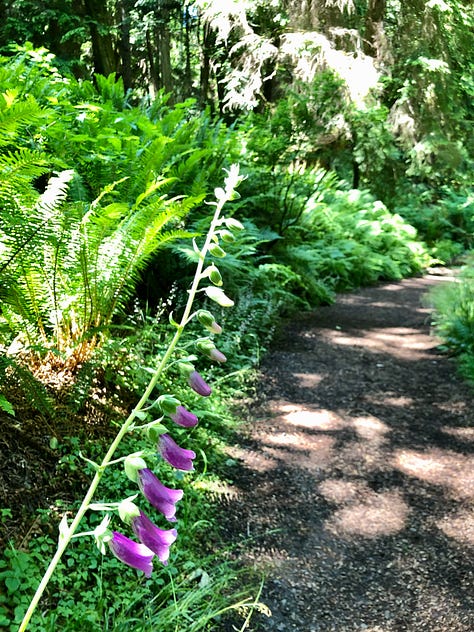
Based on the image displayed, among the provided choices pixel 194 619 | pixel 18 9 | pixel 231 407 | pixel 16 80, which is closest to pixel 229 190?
pixel 194 619

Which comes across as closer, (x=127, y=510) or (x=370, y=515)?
(x=127, y=510)

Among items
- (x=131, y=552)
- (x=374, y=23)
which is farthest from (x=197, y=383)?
(x=374, y=23)

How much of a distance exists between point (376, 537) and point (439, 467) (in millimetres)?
892

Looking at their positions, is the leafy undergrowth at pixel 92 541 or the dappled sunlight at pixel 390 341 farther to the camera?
the dappled sunlight at pixel 390 341

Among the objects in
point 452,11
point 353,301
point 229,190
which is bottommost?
point 353,301

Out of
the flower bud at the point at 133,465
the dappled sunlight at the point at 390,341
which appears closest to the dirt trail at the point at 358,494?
the dappled sunlight at the point at 390,341

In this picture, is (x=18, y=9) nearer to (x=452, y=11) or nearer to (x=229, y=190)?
(x=452, y=11)

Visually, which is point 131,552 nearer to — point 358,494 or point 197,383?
point 197,383

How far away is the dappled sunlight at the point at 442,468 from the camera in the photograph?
3.45 meters

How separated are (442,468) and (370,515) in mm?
754

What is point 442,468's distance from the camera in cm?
364

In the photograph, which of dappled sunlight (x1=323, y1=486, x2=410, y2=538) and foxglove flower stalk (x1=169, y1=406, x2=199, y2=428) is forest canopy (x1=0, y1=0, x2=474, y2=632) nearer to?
foxglove flower stalk (x1=169, y1=406, x2=199, y2=428)

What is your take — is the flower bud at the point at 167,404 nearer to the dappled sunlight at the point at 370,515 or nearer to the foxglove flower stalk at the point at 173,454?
the foxglove flower stalk at the point at 173,454

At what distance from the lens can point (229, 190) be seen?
1.21 metres
